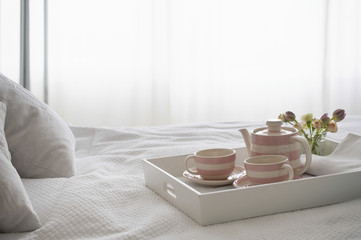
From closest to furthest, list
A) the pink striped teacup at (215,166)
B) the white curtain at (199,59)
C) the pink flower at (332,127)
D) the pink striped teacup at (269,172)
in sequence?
the pink striped teacup at (269,172), the pink striped teacup at (215,166), the pink flower at (332,127), the white curtain at (199,59)

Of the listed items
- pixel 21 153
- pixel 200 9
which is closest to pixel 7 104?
pixel 21 153

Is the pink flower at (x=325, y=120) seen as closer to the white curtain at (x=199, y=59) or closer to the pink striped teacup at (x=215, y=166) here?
the pink striped teacup at (x=215, y=166)

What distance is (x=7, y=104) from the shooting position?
1.40 meters

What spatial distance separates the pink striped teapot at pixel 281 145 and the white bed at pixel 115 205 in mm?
142

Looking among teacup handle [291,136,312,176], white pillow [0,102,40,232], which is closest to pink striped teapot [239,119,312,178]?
teacup handle [291,136,312,176]

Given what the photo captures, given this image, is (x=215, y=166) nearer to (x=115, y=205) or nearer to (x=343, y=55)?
(x=115, y=205)

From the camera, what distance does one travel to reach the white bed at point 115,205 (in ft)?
3.00

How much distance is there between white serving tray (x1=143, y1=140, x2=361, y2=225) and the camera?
3.08 feet

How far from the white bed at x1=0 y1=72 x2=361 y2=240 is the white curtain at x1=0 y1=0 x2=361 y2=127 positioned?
196 centimetres

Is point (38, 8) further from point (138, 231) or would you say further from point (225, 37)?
point (138, 231)

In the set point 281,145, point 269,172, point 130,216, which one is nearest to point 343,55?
point 281,145

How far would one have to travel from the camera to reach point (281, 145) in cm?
113

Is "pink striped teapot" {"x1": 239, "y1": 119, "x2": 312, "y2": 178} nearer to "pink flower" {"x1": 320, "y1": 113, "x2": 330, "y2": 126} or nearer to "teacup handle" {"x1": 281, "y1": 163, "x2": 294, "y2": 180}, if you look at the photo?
"teacup handle" {"x1": 281, "y1": 163, "x2": 294, "y2": 180}

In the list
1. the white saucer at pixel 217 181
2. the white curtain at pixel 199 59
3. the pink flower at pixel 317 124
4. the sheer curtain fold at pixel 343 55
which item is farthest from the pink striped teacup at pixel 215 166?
the sheer curtain fold at pixel 343 55
